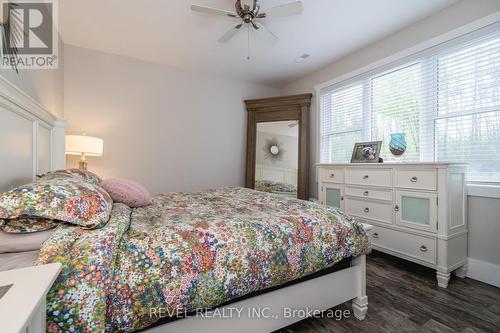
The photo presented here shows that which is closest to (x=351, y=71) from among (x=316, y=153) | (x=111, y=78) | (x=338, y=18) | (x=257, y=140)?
(x=338, y=18)

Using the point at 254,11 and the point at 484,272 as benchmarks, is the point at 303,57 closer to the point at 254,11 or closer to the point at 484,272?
the point at 254,11

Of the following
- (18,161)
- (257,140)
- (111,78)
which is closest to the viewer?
(18,161)

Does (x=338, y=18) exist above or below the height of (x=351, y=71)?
above

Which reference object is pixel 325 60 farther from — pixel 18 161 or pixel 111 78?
pixel 18 161

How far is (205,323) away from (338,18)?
285 cm

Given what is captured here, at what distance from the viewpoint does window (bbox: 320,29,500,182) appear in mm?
1946

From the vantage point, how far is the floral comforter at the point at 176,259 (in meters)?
0.72

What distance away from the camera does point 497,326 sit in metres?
1.40

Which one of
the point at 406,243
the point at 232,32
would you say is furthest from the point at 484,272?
the point at 232,32

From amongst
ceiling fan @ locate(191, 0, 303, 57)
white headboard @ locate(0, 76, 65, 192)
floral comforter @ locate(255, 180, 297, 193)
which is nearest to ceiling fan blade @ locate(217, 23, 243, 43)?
ceiling fan @ locate(191, 0, 303, 57)

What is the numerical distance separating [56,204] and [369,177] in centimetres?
256

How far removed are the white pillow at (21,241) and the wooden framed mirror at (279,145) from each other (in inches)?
125

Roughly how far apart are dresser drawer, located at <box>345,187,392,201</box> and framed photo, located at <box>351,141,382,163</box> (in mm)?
397

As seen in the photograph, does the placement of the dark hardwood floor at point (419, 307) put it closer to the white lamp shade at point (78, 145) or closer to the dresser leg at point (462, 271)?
the dresser leg at point (462, 271)
